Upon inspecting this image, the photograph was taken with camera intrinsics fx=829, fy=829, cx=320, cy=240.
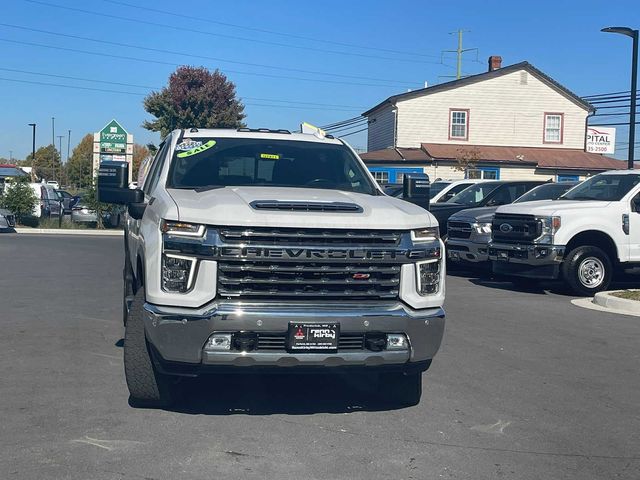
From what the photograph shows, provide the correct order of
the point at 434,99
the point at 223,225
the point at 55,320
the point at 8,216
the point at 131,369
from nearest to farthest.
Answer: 1. the point at 223,225
2. the point at 131,369
3. the point at 55,320
4. the point at 8,216
5. the point at 434,99

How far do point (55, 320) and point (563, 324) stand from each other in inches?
246

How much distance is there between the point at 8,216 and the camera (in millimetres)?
28125

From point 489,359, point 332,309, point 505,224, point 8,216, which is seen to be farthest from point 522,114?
point 332,309

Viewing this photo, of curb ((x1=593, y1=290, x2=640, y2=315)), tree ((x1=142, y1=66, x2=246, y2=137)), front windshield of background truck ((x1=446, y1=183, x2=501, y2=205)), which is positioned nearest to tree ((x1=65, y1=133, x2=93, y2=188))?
tree ((x1=142, y1=66, x2=246, y2=137))

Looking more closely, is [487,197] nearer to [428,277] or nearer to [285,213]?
[428,277]

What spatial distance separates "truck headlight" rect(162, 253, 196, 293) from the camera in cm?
534

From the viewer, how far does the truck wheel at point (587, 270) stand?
43.1ft

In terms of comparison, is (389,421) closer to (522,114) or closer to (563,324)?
(563,324)

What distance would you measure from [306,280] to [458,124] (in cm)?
3743

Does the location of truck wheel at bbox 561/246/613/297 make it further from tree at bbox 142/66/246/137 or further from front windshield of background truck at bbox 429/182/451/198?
tree at bbox 142/66/246/137

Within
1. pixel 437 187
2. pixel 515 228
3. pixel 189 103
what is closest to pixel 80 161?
pixel 189 103

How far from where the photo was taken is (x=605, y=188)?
1392cm

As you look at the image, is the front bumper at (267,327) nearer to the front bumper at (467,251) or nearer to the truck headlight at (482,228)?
the front bumper at (467,251)

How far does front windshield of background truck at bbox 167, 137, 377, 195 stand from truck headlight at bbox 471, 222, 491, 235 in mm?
7969
